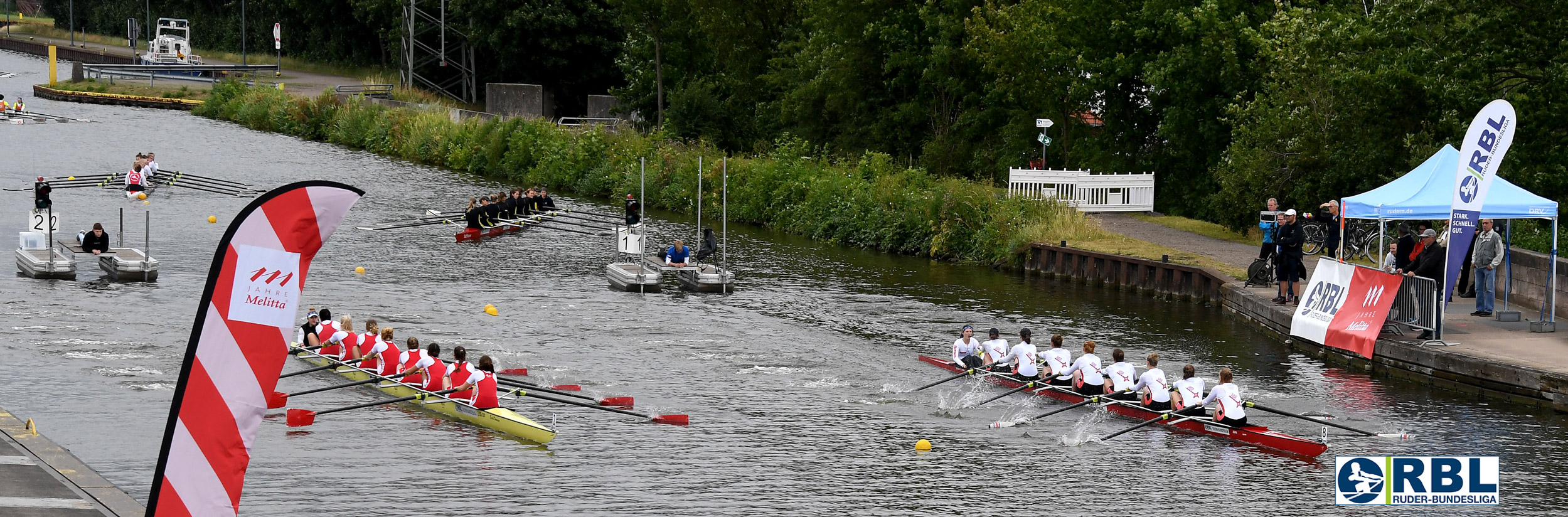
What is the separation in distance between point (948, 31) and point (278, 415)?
41971mm

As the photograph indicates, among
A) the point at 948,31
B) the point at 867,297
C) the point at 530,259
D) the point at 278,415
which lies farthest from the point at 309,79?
the point at 278,415

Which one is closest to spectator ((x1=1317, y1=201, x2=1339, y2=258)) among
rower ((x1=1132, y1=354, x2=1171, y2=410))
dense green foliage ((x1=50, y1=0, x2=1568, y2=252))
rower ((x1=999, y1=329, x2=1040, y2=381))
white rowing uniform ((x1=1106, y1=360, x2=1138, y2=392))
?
dense green foliage ((x1=50, y1=0, x2=1568, y2=252))

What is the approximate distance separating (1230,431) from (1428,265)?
7.59 metres

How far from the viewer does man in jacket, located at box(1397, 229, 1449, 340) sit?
2594 centimetres

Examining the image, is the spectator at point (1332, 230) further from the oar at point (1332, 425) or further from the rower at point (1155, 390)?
the rower at point (1155, 390)

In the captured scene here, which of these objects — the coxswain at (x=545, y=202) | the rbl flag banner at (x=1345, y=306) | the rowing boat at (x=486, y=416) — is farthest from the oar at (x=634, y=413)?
the coxswain at (x=545, y=202)

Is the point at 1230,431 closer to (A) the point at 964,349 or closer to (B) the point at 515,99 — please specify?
(A) the point at 964,349

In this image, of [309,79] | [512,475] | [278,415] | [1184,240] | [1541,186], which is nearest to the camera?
[512,475]

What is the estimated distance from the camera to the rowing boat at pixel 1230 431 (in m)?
20.9

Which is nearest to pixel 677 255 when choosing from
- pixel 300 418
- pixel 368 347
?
pixel 368 347

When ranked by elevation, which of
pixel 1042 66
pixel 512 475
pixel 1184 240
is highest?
pixel 1042 66

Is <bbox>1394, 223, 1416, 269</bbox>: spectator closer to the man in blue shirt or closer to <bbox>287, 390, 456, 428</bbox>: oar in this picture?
the man in blue shirt

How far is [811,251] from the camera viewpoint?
150 ft

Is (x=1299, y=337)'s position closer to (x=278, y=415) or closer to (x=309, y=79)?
(x=278, y=415)
